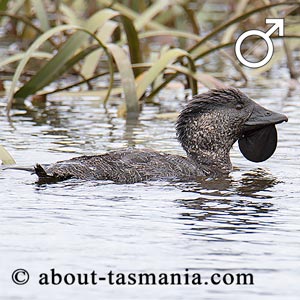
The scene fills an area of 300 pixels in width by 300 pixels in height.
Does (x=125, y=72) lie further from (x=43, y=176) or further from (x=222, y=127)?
(x=43, y=176)

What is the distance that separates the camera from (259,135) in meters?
9.66

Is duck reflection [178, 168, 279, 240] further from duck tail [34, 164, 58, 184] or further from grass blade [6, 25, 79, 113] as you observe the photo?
grass blade [6, 25, 79, 113]

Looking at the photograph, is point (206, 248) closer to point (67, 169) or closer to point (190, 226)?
point (190, 226)

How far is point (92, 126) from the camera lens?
1180 centimetres

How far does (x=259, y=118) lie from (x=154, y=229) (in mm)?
2688

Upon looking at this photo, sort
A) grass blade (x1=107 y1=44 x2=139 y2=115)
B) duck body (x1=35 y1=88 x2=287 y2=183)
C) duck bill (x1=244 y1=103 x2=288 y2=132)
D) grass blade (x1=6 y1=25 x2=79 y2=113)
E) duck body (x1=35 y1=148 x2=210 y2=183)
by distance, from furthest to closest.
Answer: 1. grass blade (x1=107 y1=44 x2=139 y2=115)
2. grass blade (x1=6 y1=25 x2=79 y2=113)
3. duck bill (x1=244 y1=103 x2=288 y2=132)
4. duck body (x1=35 y1=88 x2=287 y2=183)
5. duck body (x1=35 y1=148 x2=210 y2=183)

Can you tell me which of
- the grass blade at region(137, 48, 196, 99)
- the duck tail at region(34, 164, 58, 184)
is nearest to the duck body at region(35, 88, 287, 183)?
the duck tail at region(34, 164, 58, 184)

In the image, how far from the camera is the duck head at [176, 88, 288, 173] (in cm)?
941

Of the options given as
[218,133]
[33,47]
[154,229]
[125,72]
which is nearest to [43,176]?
[154,229]

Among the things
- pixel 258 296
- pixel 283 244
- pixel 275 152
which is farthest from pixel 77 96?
pixel 258 296

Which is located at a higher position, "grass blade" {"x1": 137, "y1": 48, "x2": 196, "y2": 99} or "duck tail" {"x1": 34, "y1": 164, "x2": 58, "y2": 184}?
"grass blade" {"x1": 137, "y1": 48, "x2": 196, "y2": 99}

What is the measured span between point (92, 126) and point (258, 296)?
6.18m

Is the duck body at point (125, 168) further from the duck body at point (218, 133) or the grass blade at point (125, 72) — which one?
the grass blade at point (125, 72)

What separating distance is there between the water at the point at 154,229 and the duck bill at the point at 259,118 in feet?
1.27
